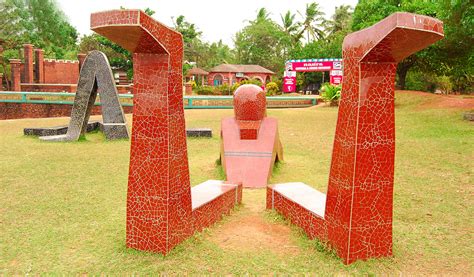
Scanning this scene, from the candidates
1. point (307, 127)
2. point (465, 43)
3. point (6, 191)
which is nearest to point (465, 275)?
point (6, 191)

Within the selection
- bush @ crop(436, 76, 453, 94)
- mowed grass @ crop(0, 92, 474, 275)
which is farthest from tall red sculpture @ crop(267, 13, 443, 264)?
bush @ crop(436, 76, 453, 94)

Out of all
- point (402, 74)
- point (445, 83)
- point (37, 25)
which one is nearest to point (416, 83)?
point (445, 83)

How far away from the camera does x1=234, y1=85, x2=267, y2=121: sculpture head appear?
696 centimetres

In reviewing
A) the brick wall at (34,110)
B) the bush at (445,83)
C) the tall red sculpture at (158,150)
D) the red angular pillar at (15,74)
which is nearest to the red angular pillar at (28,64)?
the red angular pillar at (15,74)

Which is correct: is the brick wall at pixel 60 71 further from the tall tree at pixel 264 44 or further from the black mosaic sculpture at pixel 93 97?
the black mosaic sculpture at pixel 93 97

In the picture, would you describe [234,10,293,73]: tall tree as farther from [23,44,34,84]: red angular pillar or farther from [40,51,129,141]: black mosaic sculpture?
[40,51,129,141]: black mosaic sculpture

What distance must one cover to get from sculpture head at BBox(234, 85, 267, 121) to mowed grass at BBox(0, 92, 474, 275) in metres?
0.98

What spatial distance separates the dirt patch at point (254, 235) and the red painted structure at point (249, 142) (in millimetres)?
1392

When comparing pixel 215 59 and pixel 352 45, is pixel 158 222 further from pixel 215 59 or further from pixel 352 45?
pixel 215 59

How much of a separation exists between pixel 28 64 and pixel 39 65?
0.69m

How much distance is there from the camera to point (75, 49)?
3828 cm

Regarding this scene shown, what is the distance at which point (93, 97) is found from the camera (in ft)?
33.4

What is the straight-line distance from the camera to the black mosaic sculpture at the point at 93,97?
9.77m

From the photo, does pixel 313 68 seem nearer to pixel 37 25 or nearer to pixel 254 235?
pixel 254 235
